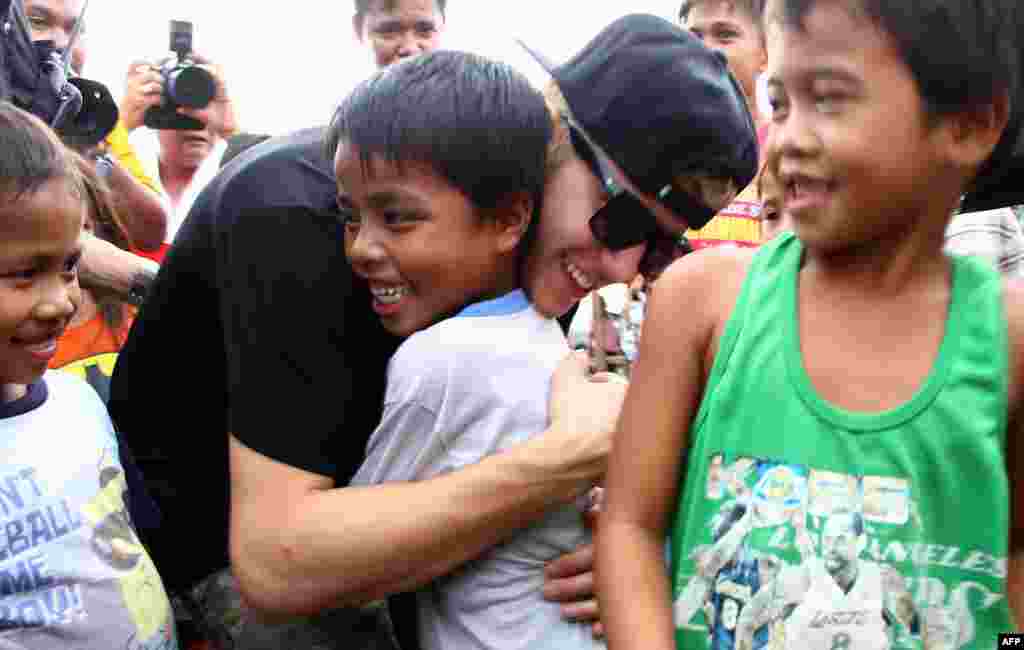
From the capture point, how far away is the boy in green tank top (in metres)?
1.23

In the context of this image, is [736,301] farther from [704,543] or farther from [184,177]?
[184,177]

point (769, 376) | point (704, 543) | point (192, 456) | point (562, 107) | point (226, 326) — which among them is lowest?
point (192, 456)

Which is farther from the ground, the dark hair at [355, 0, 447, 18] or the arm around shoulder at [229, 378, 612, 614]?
the dark hair at [355, 0, 447, 18]

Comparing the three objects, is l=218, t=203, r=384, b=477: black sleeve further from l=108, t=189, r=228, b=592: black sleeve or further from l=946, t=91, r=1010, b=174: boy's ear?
l=946, t=91, r=1010, b=174: boy's ear

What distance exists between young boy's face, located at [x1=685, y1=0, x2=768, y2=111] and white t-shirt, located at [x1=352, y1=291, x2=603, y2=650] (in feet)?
8.03

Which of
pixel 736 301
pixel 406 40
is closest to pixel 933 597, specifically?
pixel 736 301

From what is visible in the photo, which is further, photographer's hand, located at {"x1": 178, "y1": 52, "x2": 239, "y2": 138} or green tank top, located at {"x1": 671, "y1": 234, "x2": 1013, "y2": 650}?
photographer's hand, located at {"x1": 178, "y1": 52, "x2": 239, "y2": 138}

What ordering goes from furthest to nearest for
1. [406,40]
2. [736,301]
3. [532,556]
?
[406,40] < [532,556] < [736,301]

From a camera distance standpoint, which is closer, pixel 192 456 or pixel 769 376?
pixel 769 376

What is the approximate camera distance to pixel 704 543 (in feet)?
4.38

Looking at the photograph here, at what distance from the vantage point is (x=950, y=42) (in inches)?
48.6

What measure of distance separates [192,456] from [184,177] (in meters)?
2.43

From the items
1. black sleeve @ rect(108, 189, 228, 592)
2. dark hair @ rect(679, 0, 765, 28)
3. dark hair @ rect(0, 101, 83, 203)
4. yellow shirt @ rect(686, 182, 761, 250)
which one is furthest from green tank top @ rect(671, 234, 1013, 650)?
dark hair @ rect(679, 0, 765, 28)

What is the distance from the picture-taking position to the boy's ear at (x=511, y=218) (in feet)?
5.51
